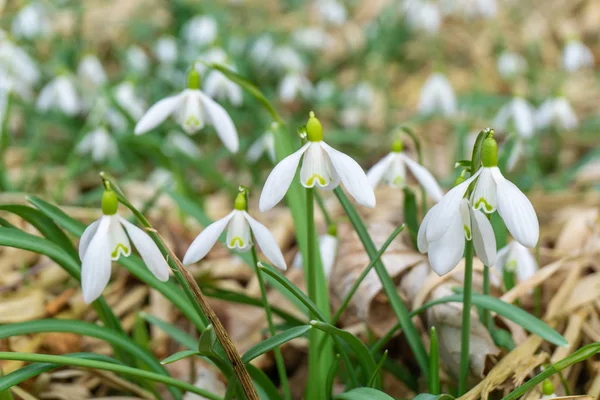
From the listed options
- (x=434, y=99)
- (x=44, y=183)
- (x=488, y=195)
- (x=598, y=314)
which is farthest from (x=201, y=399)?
(x=434, y=99)

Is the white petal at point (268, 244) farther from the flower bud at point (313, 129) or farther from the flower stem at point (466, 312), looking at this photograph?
the flower stem at point (466, 312)

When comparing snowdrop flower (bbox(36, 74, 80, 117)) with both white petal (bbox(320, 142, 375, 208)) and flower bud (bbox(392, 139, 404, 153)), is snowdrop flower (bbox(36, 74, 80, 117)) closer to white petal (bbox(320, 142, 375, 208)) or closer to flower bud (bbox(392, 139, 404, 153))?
flower bud (bbox(392, 139, 404, 153))

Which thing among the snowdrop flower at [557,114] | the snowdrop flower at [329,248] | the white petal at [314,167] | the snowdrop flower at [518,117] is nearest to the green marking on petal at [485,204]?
the white petal at [314,167]

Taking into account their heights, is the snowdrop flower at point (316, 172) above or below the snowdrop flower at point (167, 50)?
below

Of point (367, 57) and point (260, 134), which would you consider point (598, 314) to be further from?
point (367, 57)

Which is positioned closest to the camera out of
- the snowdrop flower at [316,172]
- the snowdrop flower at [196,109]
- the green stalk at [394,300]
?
the snowdrop flower at [316,172]

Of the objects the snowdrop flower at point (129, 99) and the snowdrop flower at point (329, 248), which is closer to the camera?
the snowdrop flower at point (329, 248)

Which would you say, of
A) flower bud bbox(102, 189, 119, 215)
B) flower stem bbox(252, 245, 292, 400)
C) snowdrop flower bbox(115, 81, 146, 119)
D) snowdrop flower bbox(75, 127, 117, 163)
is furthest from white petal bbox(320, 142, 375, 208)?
snowdrop flower bbox(115, 81, 146, 119)
